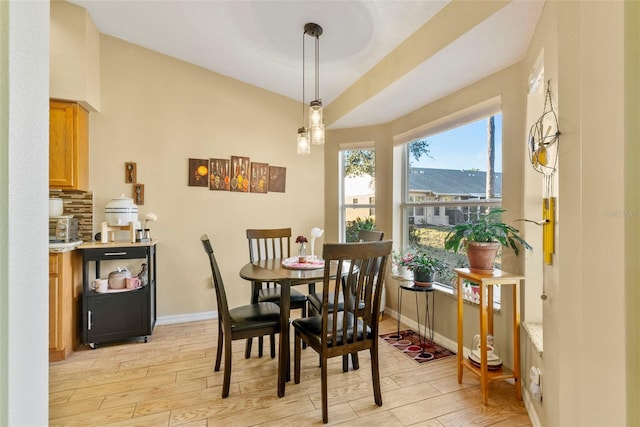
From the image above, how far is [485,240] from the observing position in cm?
209

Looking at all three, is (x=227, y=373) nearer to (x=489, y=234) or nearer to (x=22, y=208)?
(x=22, y=208)

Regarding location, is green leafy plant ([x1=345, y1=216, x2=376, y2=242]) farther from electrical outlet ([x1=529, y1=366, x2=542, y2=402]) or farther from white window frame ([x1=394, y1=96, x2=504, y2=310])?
electrical outlet ([x1=529, y1=366, x2=542, y2=402])

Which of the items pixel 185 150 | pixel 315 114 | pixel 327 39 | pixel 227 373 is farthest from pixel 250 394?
pixel 327 39

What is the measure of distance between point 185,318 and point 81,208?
155 cm

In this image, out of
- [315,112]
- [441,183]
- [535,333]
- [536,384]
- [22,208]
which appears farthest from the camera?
[441,183]

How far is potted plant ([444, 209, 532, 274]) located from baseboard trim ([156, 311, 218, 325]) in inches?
109

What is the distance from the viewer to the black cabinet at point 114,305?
9.23 feet

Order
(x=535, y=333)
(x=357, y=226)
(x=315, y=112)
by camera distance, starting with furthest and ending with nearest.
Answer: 1. (x=357, y=226)
2. (x=315, y=112)
3. (x=535, y=333)

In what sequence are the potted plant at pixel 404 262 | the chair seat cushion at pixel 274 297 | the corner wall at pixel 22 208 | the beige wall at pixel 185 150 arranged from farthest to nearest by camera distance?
the beige wall at pixel 185 150 → the potted plant at pixel 404 262 → the chair seat cushion at pixel 274 297 → the corner wall at pixel 22 208

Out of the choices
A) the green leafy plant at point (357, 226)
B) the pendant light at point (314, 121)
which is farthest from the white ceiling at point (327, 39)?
the green leafy plant at point (357, 226)

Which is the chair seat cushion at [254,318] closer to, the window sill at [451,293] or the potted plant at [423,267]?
the potted plant at [423,267]

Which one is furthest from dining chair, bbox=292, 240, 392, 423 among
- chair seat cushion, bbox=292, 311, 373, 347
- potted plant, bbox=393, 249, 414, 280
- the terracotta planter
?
potted plant, bbox=393, 249, 414, 280

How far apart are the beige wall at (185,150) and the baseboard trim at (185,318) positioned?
3 cm

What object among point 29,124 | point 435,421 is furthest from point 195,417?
point 29,124
